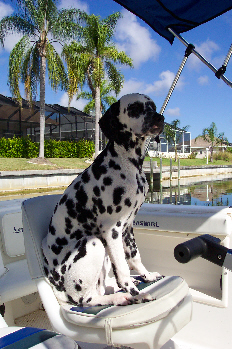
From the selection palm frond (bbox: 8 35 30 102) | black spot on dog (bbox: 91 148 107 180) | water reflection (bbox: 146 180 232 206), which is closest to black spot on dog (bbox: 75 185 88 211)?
black spot on dog (bbox: 91 148 107 180)

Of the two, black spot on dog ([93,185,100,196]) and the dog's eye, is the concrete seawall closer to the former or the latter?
the dog's eye

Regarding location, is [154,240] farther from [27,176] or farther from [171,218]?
[27,176]

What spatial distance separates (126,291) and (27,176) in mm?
13613

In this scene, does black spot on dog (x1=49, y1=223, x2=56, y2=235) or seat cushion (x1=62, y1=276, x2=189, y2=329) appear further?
black spot on dog (x1=49, y1=223, x2=56, y2=235)

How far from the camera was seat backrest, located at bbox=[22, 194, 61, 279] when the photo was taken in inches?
66.1

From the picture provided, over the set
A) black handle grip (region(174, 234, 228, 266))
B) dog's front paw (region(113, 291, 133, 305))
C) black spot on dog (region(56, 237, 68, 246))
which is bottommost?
dog's front paw (region(113, 291, 133, 305))

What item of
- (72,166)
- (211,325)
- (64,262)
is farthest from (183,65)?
(72,166)

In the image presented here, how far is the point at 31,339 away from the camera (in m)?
0.93

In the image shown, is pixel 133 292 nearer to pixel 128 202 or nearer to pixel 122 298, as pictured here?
pixel 122 298

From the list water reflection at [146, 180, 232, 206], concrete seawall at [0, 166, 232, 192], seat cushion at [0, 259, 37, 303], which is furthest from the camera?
concrete seawall at [0, 166, 232, 192]

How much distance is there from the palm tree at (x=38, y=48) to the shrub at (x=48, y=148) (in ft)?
8.30

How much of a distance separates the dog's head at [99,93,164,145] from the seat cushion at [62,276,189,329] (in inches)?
34.1

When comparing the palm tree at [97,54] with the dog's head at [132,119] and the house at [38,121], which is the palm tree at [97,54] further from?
the dog's head at [132,119]

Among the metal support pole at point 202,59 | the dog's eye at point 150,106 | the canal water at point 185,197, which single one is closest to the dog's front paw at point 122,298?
the dog's eye at point 150,106
